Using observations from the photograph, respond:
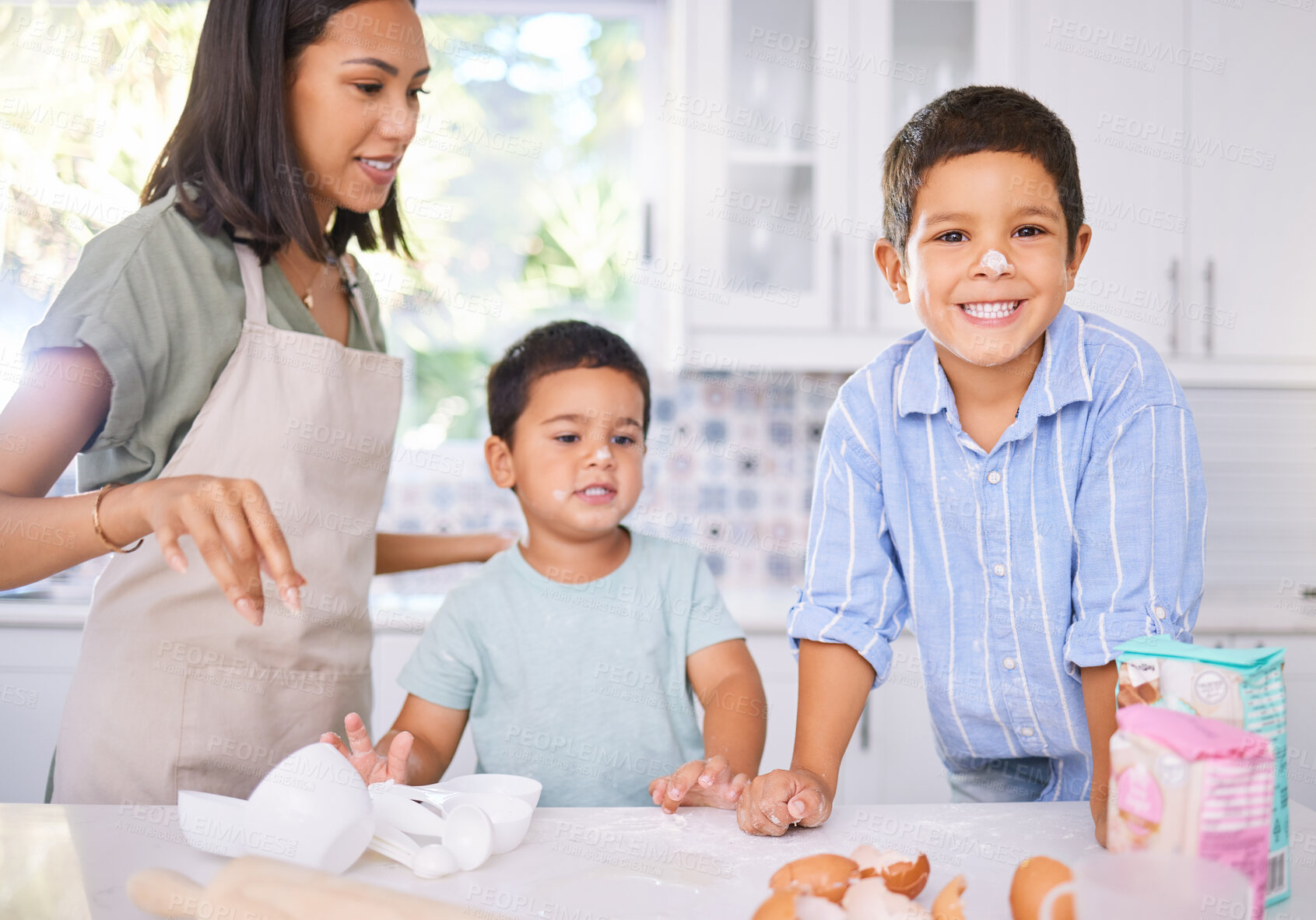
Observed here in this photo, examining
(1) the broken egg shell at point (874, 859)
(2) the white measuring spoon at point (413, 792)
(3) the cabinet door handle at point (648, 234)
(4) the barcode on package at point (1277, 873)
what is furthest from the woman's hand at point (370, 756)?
(3) the cabinet door handle at point (648, 234)

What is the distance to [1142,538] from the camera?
2.71 feet

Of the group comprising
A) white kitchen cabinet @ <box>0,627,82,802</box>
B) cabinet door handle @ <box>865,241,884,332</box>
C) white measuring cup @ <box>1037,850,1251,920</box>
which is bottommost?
white kitchen cabinet @ <box>0,627,82,802</box>

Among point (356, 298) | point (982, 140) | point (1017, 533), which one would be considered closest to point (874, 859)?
point (1017, 533)

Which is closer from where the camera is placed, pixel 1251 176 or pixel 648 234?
pixel 1251 176

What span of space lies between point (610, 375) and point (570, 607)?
28cm

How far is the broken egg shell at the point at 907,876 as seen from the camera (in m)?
0.62

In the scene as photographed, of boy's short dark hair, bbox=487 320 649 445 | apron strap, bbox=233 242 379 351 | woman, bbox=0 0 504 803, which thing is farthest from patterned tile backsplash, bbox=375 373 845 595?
apron strap, bbox=233 242 379 351

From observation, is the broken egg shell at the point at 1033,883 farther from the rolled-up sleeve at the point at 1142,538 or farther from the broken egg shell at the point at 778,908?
the rolled-up sleeve at the point at 1142,538

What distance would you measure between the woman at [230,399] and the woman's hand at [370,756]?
16 cm

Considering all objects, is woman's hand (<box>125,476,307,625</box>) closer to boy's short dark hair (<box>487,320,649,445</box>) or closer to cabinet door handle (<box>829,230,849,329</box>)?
boy's short dark hair (<box>487,320,649,445</box>)

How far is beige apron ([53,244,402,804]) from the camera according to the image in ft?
3.16

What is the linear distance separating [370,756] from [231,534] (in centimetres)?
26

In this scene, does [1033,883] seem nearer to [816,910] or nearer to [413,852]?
[816,910]

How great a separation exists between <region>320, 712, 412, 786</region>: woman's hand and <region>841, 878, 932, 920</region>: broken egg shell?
42 cm
